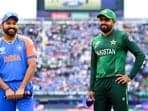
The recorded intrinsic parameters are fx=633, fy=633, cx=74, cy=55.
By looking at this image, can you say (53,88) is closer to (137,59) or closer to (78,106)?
(78,106)

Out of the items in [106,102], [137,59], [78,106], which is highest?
[137,59]

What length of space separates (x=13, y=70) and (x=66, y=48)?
9934 millimetres

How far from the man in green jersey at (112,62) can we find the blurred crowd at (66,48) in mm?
9022

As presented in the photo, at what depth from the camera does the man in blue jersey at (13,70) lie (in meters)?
5.84

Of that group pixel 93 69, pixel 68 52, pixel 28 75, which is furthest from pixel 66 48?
pixel 28 75

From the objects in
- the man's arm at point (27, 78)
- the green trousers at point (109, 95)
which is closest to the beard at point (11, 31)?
the man's arm at point (27, 78)

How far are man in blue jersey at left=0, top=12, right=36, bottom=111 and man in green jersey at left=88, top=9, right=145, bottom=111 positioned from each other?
653 mm

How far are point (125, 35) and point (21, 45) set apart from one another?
975 mm

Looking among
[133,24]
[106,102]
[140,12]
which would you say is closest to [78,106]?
[133,24]

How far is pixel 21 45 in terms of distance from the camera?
5922mm

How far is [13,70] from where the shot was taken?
5844 mm

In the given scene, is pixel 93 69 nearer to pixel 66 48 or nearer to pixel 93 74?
pixel 93 74

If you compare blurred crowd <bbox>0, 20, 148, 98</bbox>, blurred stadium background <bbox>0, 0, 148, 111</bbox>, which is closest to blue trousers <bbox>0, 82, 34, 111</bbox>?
blurred stadium background <bbox>0, 0, 148, 111</bbox>

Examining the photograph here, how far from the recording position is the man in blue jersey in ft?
19.1
